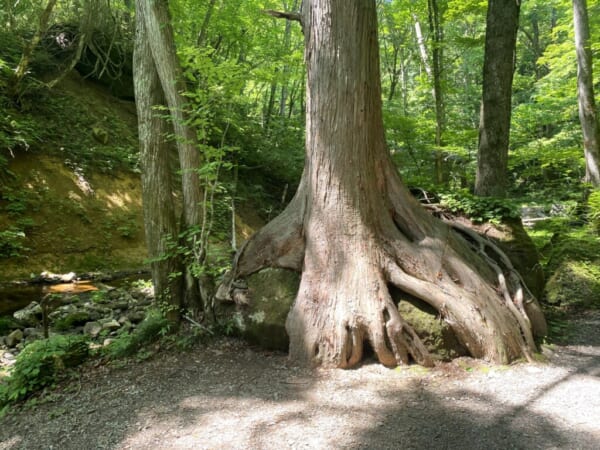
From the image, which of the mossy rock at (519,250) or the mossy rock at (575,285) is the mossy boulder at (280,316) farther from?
the mossy rock at (575,285)

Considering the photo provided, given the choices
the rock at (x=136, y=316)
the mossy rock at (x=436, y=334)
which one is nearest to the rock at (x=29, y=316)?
the rock at (x=136, y=316)

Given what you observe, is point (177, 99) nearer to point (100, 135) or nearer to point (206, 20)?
point (206, 20)

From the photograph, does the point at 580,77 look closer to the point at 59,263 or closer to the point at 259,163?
the point at 259,163

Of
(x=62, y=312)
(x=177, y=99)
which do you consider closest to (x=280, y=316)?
(x=177, y=99)

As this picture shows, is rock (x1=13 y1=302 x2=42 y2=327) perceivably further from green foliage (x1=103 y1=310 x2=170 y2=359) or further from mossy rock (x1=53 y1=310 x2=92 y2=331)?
green foliage (x1=103 y1=310 x2=170 y2=359)

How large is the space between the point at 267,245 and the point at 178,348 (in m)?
1.60

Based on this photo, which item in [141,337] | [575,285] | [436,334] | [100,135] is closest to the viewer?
[436,334]

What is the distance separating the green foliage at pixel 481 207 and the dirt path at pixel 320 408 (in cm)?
224

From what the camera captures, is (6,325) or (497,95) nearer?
(497,95)

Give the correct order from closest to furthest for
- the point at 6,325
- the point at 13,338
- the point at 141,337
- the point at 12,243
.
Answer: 1. the point at 141,337
2. the point at 13,338
3. the point at 6,325
4. the point at 12,243

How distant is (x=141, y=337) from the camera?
194 inches

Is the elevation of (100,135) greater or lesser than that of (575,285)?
greater

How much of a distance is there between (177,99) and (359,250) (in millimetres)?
3064

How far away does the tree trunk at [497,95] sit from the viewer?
6285mm
